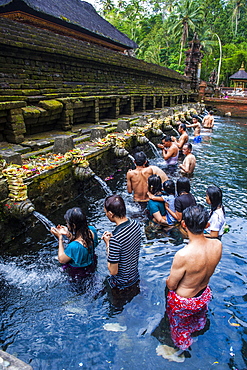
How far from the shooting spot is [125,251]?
2939mm

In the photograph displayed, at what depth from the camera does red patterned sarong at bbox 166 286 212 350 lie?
9.30 ft

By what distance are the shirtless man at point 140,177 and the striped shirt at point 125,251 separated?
2721mm

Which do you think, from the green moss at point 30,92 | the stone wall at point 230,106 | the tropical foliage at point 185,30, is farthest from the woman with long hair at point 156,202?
the tropical foliage at point 185,30

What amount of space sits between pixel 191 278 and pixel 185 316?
0.60 metres

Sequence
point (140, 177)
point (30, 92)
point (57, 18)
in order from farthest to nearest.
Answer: point (57, 18) → point (30, 92) → point (140, 177)

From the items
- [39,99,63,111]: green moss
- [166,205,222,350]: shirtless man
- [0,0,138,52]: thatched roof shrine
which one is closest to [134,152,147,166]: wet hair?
[166,205,222,350]: shirtless man

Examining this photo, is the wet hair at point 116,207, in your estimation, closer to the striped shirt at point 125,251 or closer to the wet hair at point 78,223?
the striped shirt at point 125,251

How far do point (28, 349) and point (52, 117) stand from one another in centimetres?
704

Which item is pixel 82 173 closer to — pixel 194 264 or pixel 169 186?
pixel 169 186

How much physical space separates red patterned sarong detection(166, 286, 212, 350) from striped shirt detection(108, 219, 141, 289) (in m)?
0.56

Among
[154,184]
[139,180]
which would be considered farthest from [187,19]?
[154,184]

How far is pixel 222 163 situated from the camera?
9.94m

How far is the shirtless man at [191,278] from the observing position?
2572 mm

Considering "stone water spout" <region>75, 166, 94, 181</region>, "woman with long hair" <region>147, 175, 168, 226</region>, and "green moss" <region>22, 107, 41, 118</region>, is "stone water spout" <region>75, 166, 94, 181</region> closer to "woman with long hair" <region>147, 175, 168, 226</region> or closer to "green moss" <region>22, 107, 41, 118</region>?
"woman with long hair" <region>147, 175, 168, 226</region>
